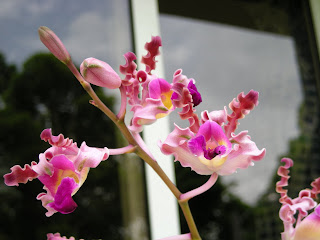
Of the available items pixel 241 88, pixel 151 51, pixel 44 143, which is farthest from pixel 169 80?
pixel 151 51

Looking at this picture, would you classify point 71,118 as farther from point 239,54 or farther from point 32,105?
point 239,54

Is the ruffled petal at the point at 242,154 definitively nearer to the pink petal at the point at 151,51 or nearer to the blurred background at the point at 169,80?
the pink petal at the point at 151,51

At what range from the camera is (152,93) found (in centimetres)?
28

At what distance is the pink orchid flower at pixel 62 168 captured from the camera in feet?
0.76

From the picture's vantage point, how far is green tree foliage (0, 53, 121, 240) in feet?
4.68

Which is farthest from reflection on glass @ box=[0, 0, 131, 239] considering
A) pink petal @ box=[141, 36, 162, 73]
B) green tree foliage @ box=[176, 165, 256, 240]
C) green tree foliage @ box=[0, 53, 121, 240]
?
pink petal @ box=[141, 36, 162, 73]

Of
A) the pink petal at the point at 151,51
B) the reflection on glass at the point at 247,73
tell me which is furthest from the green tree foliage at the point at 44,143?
the pink petal at the point at 151,51

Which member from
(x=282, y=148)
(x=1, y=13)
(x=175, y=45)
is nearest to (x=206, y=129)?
(x=1, y=13)

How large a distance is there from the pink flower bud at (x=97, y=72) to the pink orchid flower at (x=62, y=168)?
46mm

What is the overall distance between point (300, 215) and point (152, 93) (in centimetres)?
16

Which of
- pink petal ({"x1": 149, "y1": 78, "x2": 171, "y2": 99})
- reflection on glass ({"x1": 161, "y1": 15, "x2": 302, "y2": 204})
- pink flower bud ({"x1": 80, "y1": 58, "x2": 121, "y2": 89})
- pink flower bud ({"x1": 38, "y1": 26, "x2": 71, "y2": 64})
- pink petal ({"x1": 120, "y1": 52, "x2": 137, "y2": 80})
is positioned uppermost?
reflection on glass ({"x1": 161, "y1": 15, "x2": 302, "y2": 204})

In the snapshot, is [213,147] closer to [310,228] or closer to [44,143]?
[310,228]

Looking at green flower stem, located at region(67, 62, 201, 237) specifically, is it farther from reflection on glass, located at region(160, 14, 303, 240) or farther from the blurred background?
reflection on glass, located at region(160, 14, 303, 240)

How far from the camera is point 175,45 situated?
1.88m
